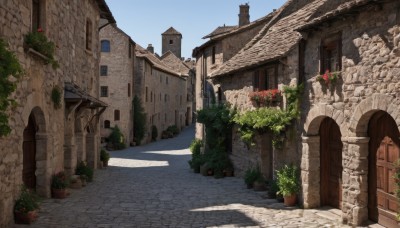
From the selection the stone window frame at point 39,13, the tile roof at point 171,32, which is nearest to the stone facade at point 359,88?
the stone window frame at point 39,13

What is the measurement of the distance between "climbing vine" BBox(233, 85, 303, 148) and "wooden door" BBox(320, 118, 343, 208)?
3.38 feet

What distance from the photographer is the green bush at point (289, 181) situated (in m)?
11.6

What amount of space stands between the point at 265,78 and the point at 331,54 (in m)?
4.48

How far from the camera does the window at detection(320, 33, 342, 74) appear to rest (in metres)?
9.98

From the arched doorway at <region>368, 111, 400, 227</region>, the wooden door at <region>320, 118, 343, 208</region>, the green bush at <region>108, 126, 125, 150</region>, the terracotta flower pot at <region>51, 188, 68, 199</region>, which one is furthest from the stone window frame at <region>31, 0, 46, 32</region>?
the green bush at <region>108, 126, 125, 150</region>

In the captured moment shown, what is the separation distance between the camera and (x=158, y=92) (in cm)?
4509

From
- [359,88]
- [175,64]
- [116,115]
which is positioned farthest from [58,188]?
[175,64]

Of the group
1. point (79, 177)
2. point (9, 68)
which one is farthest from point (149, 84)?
point (9, 68)

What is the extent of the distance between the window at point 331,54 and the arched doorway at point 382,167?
5.89 feet

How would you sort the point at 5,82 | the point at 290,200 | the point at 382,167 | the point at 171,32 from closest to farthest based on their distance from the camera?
1. the point at 5,82
2. the point at 382,167
3. the point at 290,200
4. the point at 171,32

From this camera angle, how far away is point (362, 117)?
902 cm

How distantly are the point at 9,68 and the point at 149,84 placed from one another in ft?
115

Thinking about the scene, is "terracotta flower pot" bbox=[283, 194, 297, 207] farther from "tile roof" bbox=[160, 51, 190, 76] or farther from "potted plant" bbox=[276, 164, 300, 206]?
"tile roof" bbox=[160, 51, 190, 76]

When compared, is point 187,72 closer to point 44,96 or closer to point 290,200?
point 44,96
